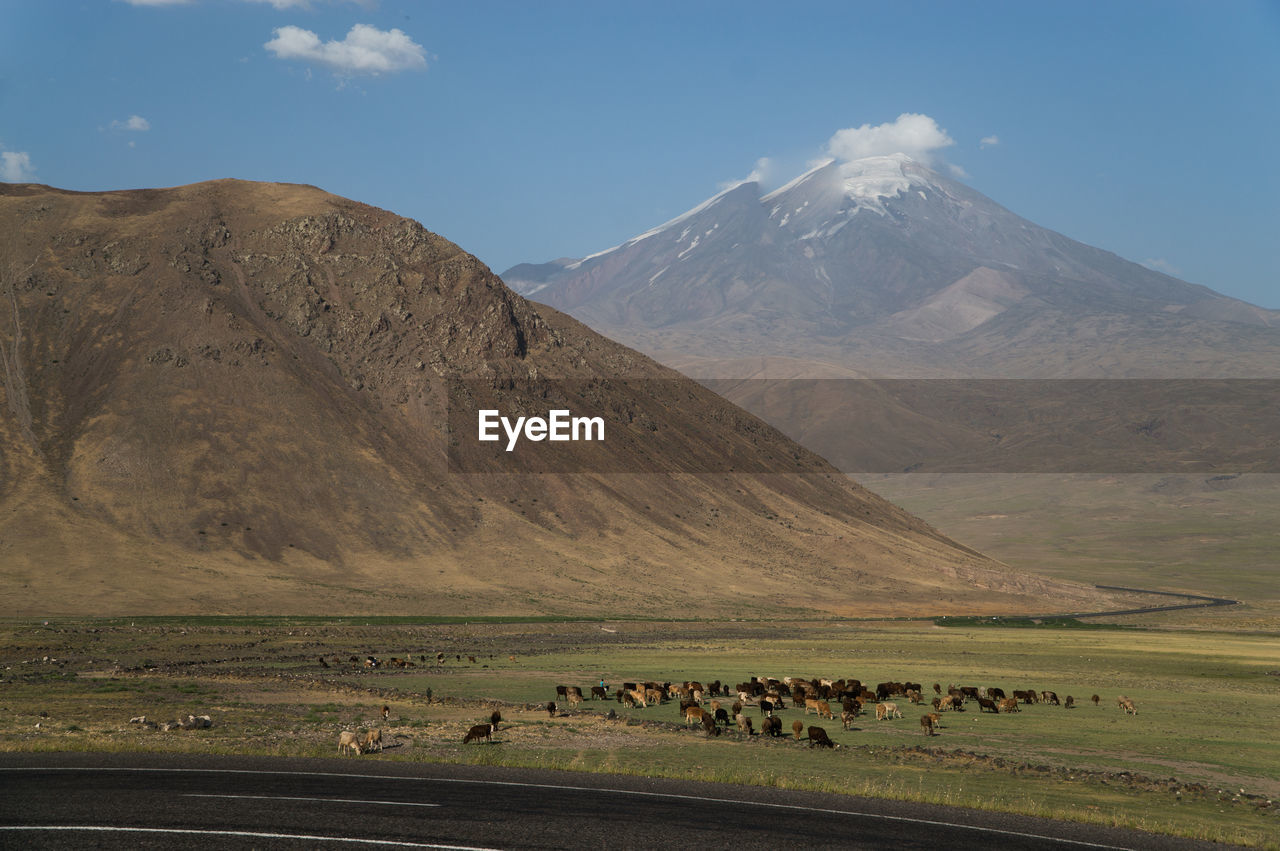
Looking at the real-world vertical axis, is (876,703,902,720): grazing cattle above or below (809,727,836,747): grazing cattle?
below

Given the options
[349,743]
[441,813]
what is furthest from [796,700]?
[441,813]

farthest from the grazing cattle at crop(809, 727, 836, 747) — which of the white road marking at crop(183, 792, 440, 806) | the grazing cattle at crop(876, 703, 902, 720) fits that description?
the white road marking at crop(183, 792, 440, 806)

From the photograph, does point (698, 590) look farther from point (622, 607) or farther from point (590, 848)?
point (590, 848)

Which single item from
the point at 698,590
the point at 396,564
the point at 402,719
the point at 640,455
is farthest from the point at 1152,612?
the point at 402,719

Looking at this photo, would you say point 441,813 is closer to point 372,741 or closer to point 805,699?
point 372,741

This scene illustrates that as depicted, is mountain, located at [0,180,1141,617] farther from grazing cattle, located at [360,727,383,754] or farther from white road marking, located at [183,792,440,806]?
white road marking, located at [183,792,440,806]

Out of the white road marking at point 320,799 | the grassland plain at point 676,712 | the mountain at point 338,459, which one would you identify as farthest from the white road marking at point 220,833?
the mountain at point 338,459

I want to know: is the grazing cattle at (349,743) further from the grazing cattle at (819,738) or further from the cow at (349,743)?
the grazing cattle at (819,738)
